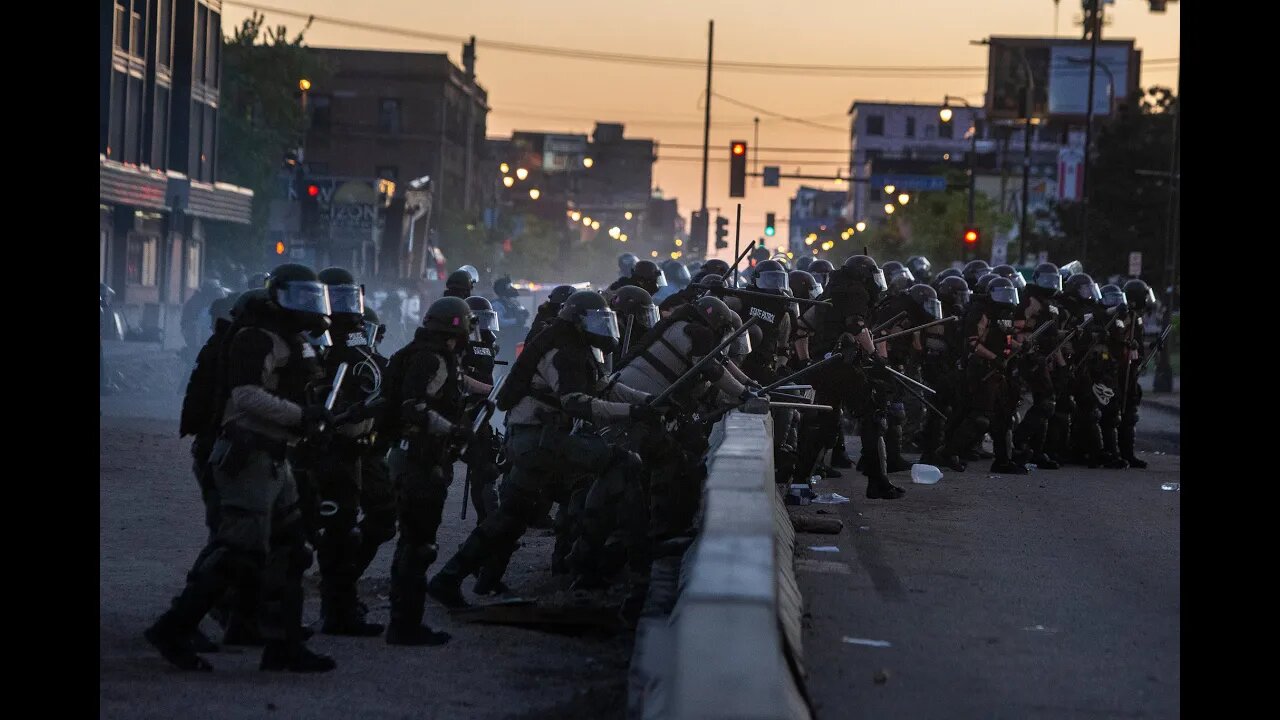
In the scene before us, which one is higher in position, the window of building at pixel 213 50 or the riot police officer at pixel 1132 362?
the window of building at pixel 213 50

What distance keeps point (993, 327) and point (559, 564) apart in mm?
6953

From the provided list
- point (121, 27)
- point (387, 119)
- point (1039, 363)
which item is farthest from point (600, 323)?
point (387, 119)

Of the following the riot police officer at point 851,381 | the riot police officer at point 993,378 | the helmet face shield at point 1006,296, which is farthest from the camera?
the helmet face shield at point 1006,296

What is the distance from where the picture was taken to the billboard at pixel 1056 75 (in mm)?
101188

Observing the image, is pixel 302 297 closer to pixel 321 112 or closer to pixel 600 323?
pixel 600 323

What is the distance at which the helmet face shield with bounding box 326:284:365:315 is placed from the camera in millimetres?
9812

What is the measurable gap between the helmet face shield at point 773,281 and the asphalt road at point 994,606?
6.23 feet

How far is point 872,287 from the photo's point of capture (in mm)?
15477

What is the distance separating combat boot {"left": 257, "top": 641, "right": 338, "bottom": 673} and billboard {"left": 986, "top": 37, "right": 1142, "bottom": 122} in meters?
87.3

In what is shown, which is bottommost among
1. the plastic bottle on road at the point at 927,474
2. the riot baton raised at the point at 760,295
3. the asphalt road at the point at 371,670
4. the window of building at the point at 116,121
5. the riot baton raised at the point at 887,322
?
the asphalt road at the point at 371,670

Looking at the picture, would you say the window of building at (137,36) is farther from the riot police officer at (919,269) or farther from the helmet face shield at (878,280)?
the helmet face shield at (878,280)

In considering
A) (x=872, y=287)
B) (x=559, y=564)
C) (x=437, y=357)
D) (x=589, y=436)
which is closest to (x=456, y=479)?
(x=872, y=287)

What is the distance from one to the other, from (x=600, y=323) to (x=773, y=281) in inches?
239

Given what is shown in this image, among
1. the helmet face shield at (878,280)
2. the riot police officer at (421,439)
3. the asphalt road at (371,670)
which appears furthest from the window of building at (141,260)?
the riot police officer at (421,439)
